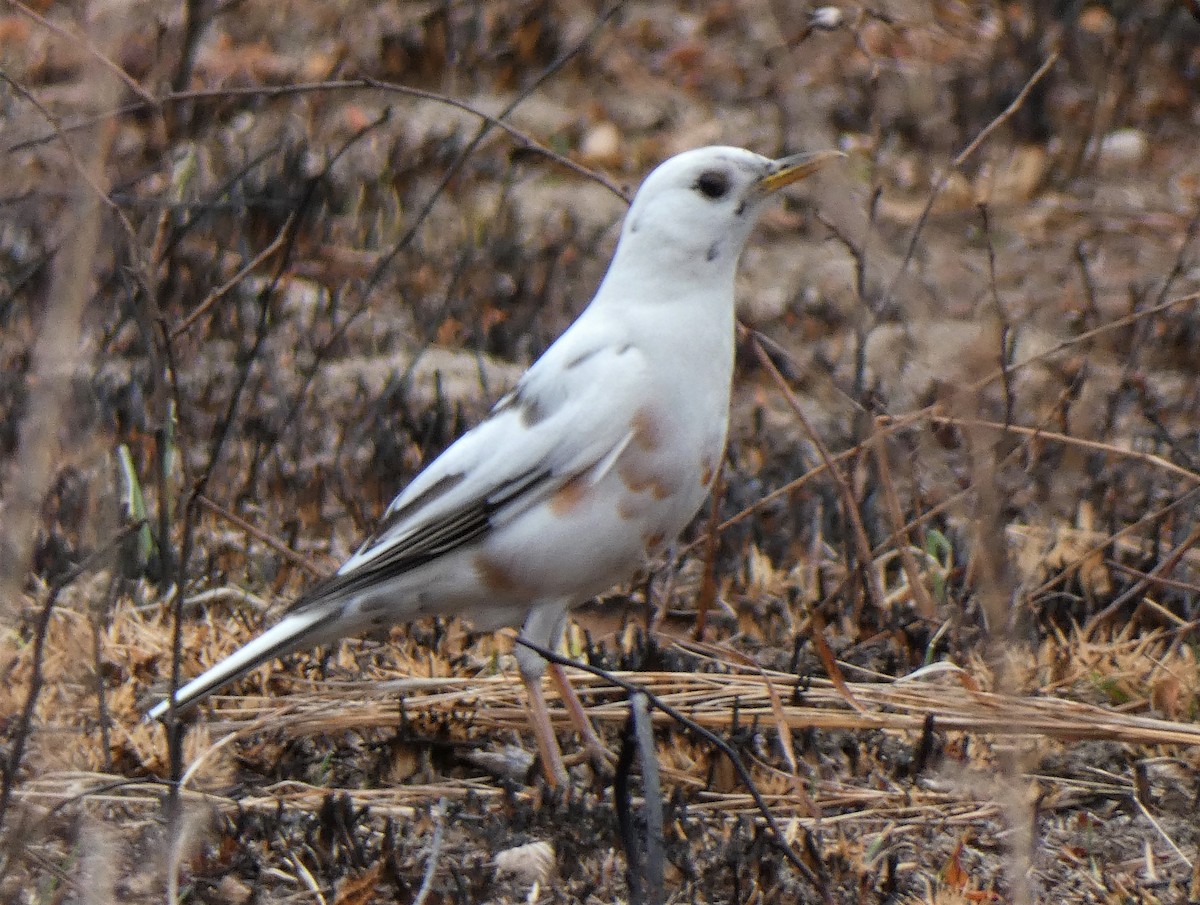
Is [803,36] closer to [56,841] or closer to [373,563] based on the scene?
[373,563]

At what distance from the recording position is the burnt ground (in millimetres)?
3443

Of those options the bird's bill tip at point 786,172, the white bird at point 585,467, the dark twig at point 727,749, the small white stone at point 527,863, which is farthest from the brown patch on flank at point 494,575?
the bird's bill tip at point 786,172

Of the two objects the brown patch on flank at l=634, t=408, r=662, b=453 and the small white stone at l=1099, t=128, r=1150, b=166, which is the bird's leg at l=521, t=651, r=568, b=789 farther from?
the small white stone at l=1099, t=128, r=1150, b=166

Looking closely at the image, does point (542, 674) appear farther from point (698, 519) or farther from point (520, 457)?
point (698, 519)

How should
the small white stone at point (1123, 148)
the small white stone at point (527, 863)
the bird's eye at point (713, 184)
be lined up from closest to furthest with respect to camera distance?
1. the small white stone at point (527, 863)
2. the bird's eye at point (713, 184)
3. the small white stone at point (1123, 148)

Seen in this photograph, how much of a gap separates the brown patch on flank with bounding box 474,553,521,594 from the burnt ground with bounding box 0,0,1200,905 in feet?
1.10

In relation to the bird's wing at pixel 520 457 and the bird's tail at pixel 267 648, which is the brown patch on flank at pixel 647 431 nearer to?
the bird's wing at pixel 520 457

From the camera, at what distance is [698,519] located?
590cm

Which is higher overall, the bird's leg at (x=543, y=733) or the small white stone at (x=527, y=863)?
the bird's leg at (x=543, y=733)

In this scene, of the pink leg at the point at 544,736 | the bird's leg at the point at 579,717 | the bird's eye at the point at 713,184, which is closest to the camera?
the pink leg at the point at 544,736

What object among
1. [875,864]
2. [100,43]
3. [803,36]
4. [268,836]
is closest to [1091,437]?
[803,36]

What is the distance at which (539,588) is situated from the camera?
4004 mm

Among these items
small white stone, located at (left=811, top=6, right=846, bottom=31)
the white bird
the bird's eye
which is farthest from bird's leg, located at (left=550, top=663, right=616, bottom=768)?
small white stone, located at (left=811, top=6, right=846, bottom=31)

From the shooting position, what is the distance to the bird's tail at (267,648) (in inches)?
156
